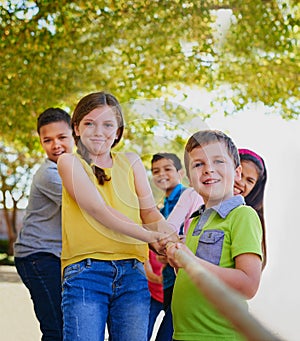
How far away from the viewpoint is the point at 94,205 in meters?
2.74

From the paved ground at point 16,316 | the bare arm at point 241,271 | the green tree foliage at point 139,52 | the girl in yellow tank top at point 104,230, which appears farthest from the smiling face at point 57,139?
the green tree foliage at point 139,52

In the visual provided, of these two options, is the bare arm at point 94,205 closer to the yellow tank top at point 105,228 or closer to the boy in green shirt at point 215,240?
the yellow tank top at point 105,228

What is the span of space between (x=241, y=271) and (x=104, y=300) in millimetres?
529

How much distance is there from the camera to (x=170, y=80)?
42.5ft

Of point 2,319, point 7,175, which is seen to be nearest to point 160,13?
point 2,319

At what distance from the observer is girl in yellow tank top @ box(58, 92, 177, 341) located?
9.01 ft

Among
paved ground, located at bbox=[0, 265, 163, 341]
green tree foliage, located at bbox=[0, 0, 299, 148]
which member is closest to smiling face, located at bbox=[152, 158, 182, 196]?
paved ground, located at bbox=[0, 265, 163, 341]

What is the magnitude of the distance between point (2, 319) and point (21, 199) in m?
20.0

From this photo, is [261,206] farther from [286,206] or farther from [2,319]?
[286,206]

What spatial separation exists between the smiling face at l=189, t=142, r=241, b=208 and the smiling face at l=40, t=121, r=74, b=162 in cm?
132

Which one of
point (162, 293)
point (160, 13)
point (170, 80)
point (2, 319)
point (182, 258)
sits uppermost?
point (160, 13)

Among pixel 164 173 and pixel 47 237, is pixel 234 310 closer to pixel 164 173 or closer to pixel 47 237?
pixel 164 173

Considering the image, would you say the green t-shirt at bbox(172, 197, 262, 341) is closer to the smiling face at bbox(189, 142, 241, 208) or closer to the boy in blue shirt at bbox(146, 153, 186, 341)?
the smiling face at bbox(189, 142, 241, 208)

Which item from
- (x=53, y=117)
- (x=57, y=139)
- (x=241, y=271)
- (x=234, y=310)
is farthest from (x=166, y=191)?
(x=234, y=310)
